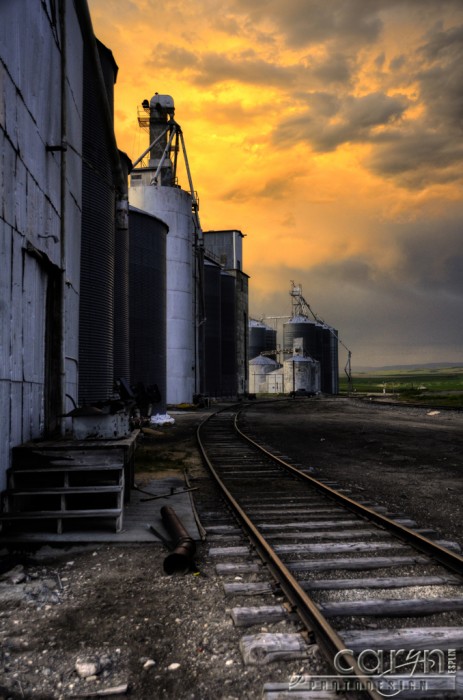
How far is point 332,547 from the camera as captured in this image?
578 cm

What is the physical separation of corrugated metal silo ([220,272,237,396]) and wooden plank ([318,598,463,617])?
44.5 meters

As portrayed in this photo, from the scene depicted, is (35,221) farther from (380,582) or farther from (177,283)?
(177,283)

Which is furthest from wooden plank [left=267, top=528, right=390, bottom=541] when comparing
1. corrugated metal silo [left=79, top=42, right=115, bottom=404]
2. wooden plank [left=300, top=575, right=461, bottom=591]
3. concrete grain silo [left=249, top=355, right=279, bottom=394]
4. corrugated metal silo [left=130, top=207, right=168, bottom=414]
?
concrete grain silo [left=249, top=355, right=279, bottom=394]

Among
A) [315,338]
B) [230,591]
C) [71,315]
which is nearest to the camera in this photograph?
[230,591]

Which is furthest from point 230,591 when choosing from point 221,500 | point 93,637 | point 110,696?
point 221,500

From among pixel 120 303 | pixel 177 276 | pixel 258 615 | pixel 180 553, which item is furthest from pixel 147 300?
pixel 258 615

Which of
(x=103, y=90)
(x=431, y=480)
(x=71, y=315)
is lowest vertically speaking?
(x=431, y=480)

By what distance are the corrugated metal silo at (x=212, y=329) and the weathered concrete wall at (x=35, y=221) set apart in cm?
3514

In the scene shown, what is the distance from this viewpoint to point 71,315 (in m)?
10.2

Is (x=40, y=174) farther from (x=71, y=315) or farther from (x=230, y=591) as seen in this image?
(x=230, y=591)

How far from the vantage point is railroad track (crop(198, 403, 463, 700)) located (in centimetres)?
327

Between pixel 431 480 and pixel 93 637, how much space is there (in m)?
8.10

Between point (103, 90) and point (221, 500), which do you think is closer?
point (221, 500)

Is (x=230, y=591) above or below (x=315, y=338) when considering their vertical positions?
below
